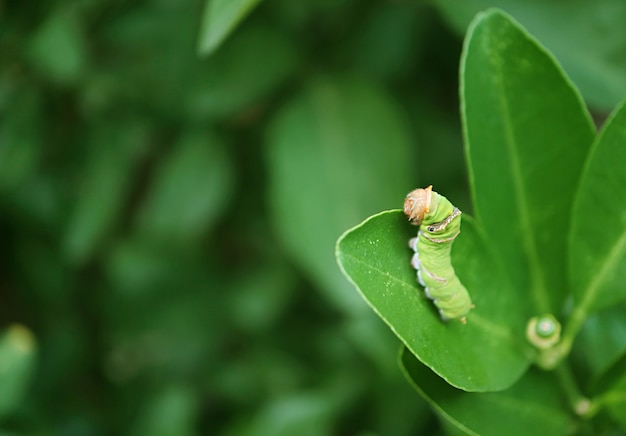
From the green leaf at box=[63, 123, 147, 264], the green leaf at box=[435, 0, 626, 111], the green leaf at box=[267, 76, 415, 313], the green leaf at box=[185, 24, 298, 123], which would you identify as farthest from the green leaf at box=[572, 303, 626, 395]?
the green leaf at box=[63, 123, 147, 264]

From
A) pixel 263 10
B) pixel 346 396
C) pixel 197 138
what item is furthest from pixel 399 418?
pixel 263 10

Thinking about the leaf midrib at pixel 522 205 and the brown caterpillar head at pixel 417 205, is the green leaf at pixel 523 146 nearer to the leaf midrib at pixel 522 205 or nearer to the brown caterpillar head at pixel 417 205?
the leaf midrib at pixel 522 205

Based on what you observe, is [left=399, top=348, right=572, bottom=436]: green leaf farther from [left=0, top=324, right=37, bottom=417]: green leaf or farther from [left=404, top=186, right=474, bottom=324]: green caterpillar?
[left=0, top=324, right=37, bottom=417]: green leaf

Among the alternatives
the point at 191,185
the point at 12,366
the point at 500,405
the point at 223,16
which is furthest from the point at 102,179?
the point at 500,405

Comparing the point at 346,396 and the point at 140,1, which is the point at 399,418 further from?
the point at 140,1

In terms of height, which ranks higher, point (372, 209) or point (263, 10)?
point (263, 10)

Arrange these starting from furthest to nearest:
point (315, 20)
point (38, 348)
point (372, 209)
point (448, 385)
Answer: point (38, 348) → point (315, 20) → point (372, 209) → point (448, 385)
